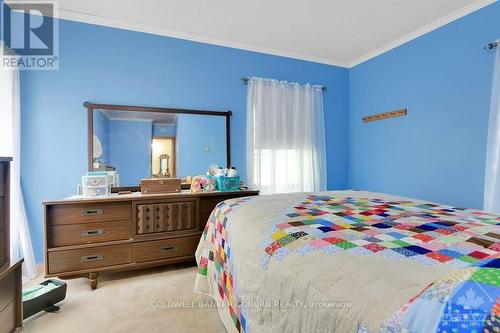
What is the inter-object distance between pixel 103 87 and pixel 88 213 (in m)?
1.26

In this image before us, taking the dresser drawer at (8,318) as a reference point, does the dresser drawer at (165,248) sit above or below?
above

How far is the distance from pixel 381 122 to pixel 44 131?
3.68 meters

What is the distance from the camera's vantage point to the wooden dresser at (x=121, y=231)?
202cm

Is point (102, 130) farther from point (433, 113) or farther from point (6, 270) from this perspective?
point (433, 113)

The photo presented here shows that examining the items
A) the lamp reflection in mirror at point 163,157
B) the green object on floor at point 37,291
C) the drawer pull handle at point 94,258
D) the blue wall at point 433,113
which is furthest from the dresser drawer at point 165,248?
the blue wall at point 433,113

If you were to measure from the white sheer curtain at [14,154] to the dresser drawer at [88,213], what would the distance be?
1.58 feet

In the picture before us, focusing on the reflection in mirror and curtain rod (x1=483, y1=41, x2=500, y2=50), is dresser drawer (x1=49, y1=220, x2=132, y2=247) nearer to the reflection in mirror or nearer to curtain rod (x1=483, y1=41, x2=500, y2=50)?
the reflection in mirror

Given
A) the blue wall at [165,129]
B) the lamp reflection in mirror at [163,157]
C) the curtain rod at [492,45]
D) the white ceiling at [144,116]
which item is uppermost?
the curtain rod at [492,45]

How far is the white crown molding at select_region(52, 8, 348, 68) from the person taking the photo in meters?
2.44

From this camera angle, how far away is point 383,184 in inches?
126

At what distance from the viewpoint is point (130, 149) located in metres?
2.62

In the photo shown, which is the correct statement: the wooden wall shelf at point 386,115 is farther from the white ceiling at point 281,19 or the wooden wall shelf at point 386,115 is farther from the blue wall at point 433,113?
the white ceiling at point 281,19

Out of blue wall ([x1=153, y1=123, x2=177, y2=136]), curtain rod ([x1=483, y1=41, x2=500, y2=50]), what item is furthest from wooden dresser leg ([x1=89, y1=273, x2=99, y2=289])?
curtain rod ([x1=483, y1=41, x2=500, y2=50])

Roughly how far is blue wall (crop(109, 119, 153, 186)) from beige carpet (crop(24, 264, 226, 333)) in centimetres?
97
